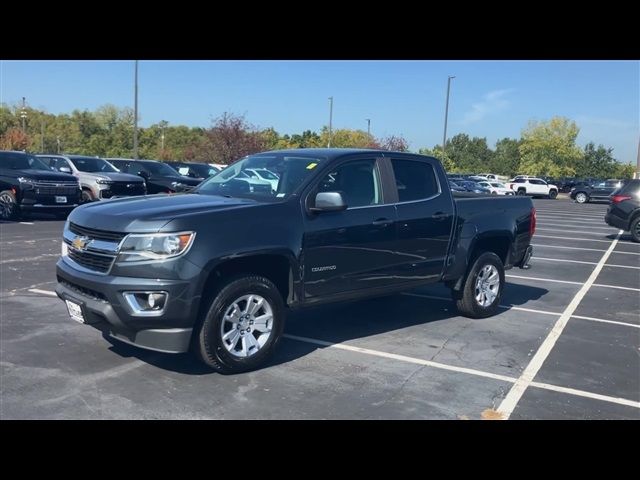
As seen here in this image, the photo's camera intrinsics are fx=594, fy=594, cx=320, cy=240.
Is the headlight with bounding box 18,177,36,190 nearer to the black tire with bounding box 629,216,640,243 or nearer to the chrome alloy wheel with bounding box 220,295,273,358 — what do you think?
the chrome alloy wheel with bounding box 220,295,273,358

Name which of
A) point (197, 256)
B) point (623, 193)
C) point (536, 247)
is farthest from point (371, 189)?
point (623, 193)

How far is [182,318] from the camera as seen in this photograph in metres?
4.52

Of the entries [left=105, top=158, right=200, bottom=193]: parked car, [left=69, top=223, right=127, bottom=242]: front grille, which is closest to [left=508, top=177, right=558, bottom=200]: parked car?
[left=105, top=158, right=200, bottom=193]: parked car

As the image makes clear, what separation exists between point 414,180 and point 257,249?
2.45m

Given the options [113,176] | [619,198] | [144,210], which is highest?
[144,210]

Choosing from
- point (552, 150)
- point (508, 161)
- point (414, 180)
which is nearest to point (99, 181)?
point (414, 180)

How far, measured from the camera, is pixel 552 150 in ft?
248

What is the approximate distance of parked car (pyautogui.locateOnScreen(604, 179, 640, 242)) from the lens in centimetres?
1716

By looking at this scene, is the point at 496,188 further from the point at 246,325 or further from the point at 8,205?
the point at 246,325

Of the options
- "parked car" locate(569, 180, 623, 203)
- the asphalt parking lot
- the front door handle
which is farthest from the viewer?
"parked car" locate(569, 180, 623, 203)

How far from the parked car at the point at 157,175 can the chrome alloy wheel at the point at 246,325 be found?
46.3 ft

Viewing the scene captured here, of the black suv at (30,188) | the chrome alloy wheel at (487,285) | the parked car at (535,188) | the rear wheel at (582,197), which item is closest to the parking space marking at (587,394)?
the chrome alloy wheel at (487,285)
